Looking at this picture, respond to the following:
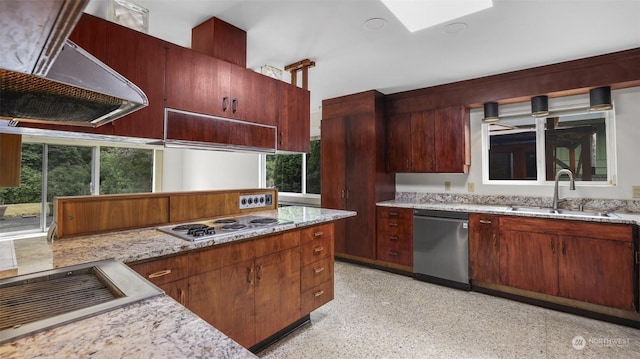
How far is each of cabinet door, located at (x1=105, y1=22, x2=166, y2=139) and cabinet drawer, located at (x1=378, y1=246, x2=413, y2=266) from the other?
2977 mm

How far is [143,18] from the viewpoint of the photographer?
6.16 ft

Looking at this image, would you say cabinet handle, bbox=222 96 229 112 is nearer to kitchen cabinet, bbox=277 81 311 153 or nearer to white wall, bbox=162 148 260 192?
kitchen cabinet, bbox=277 81 311 153

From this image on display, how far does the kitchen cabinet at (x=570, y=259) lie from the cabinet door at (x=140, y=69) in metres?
3.27

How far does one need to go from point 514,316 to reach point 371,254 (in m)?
1.70

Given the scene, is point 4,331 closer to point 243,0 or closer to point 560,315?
point 243,0

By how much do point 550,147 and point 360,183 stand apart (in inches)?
88.7

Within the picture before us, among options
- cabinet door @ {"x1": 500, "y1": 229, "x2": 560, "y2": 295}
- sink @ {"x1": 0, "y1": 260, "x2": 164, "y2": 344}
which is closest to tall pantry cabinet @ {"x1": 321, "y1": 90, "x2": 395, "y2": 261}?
cabinet door @ {"x1": 500, "y1": 229, "x2": 560, "y2": 295}

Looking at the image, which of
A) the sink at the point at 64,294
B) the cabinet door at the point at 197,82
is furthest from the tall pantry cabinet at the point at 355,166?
the sink at the point at 64,294

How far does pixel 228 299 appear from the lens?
1.74 m

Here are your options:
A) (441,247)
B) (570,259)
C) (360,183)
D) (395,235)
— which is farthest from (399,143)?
(570,259)

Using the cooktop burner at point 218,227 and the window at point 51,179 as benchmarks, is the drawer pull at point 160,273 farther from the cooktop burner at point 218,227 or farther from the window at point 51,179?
the window at point 51,179

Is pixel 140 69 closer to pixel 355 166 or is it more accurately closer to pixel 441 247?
pixel 355 166

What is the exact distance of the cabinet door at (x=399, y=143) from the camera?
3.97 m

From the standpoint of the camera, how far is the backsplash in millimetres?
2885
